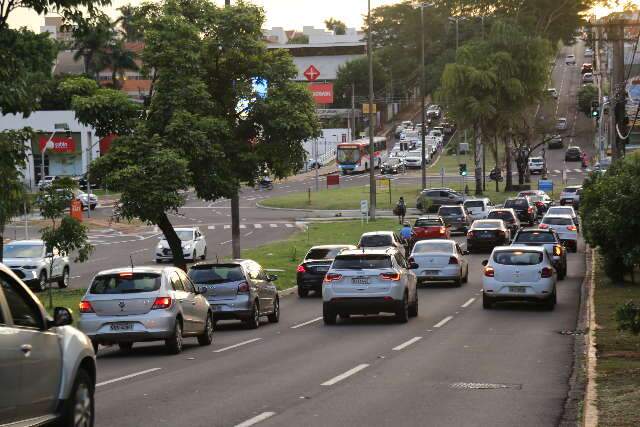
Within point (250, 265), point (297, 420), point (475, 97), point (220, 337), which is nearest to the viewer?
point (297, 420)

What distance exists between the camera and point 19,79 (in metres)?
17.2

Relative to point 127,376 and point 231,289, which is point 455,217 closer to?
point 231,289

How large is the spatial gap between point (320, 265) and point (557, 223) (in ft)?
63.1

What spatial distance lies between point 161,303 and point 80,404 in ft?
34.7

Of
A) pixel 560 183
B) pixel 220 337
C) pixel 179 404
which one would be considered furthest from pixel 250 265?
pixel 560 183

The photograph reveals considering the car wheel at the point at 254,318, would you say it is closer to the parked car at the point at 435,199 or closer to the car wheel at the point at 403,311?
the car wheel at the point at 403,311

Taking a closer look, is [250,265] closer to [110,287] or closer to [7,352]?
[110,287]

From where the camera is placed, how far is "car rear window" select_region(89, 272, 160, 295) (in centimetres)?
2120

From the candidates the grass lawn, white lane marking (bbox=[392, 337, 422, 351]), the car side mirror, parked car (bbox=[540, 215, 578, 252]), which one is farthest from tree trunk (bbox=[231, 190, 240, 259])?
the car side mirror

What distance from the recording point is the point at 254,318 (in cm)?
2739

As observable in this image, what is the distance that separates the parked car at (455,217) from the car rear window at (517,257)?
33865 mm

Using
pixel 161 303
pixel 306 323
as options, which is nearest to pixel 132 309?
pixel 161 303

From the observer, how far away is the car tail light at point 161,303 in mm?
21094

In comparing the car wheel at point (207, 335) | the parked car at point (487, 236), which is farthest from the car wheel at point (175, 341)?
the parked car at point (487, 236)
